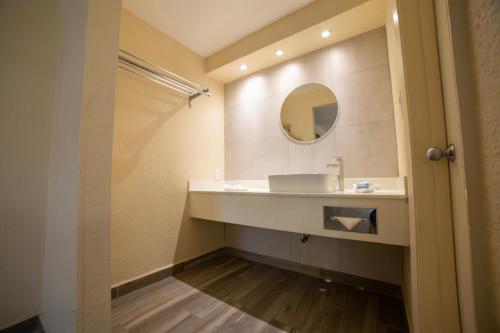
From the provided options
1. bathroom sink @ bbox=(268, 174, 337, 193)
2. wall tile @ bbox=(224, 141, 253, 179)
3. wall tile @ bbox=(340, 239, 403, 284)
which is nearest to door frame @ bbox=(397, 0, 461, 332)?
bathroom sink @ bbox=(268, 174, 337, 193)

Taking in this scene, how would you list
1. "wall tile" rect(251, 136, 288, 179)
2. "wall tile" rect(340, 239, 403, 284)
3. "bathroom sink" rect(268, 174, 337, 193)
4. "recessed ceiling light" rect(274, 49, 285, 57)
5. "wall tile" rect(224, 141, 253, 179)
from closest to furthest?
"bathroom sink" rect(268, 174, 337, 193), "wall tile" rect(340, 239, 403, 284), "recessed ceiling light" rect(274, 49, 285, 57), "wall tile" rect(251, 136, 288, 179), "wall tile" rect(224, 141, 253, 179)

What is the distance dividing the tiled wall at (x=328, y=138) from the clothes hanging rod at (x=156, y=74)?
1.73 ft

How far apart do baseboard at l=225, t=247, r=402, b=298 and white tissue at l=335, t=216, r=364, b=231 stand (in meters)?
0.71

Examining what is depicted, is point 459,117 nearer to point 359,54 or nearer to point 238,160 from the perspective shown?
point 359,54

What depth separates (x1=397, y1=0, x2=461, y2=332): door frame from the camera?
2.08 feet

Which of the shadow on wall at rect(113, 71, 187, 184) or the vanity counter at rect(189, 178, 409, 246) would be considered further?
the shadow on wall at rect(113, 71, 187, 184)

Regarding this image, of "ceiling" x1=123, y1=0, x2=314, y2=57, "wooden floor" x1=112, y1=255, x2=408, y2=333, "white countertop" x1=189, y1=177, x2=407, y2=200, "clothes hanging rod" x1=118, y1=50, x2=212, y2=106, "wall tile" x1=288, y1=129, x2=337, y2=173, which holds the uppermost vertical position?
"ceiling" x1=123, y1=0, x2=314, y2=57

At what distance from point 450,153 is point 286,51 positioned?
1581 millimetres

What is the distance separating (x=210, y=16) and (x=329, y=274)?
2396 millimetres

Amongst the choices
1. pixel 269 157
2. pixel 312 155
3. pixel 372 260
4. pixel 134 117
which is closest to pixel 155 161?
pixel 134 117

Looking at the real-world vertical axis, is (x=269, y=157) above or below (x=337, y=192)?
above

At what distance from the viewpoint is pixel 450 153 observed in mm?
595

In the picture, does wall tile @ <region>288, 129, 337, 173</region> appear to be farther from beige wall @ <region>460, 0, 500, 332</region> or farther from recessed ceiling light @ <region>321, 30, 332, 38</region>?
beige wall @ <region>460, 0, 500, 332</region>

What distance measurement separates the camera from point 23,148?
0.97 metres
